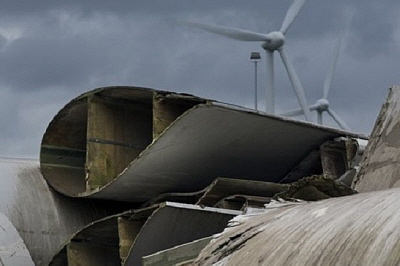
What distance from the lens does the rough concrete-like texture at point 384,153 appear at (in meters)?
7.88

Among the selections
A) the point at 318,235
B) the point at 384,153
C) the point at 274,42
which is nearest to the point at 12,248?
the point at 384,153

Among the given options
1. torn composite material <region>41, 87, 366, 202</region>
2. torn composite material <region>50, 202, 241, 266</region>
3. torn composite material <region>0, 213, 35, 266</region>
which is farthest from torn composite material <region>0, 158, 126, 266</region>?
torn composite material <region>50, 202, 241, 266</region>

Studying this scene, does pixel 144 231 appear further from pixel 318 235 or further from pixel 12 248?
pixel 318 235

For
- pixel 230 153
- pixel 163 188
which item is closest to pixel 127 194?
pixel 163 188

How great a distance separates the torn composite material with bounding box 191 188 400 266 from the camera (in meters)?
4.11

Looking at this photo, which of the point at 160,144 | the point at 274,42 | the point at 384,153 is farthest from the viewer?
the point at 274,42

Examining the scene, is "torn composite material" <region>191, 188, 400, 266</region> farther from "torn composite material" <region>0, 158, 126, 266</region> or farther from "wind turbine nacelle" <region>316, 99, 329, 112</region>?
"wind turbine nacelle" <region>316, 99, 329, 112</region>

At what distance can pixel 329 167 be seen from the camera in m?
15.9

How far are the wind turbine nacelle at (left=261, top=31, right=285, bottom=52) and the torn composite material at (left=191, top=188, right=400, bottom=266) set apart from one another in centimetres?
2544

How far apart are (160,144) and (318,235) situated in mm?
10101

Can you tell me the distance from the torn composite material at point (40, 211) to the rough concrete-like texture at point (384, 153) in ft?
29.2

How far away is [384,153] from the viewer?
27.1 feet

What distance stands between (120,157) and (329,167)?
3.73 m

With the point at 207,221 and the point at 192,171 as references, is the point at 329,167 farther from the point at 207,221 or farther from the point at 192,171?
the point at 207,221
